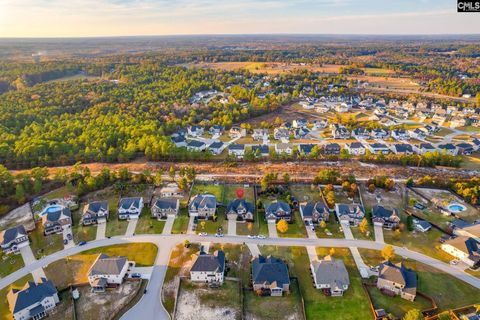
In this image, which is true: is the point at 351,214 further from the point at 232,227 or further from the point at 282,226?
the point at 232,227

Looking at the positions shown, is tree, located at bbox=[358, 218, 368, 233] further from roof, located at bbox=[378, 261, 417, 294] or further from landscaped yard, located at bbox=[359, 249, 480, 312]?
roof, located at bbox=[378, 261, 417, 294]

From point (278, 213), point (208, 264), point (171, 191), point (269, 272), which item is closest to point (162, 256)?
point (208, 264)

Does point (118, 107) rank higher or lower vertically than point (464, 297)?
higher

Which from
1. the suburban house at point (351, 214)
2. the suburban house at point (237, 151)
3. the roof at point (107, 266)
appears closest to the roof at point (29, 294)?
the roof at point (107, 266)

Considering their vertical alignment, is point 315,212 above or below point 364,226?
above

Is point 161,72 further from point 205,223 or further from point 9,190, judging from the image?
point 205,223

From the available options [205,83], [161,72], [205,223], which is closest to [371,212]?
[205,223]
